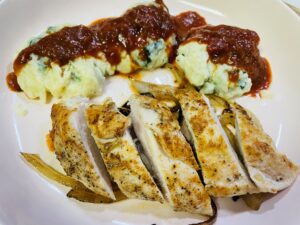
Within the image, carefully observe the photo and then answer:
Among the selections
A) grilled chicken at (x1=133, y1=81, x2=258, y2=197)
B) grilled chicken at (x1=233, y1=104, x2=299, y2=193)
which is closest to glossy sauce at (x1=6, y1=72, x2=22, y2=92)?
grilled chicken at (x1=133, y1=81, x2=258, y2=197)

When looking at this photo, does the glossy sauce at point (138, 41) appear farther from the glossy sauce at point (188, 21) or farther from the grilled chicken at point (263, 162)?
the grilled chicken at point (263, 162)

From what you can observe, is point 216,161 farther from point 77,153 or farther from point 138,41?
point 138,41

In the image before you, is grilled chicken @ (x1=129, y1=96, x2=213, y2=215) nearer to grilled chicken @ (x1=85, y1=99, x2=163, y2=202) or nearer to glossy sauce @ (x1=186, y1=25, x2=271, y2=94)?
grilled chicken @ (x1=85, y1=99, x2=163, y2=202)

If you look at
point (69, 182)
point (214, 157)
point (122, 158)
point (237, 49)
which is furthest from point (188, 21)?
point (69, 182)

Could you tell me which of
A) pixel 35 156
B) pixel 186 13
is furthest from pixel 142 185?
pixel 186 13

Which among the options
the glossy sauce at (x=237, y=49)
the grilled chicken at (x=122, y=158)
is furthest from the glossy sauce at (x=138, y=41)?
the grilled chicken at (x=122, y=158)
